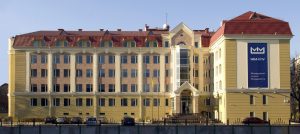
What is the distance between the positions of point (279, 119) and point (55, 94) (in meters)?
40.3

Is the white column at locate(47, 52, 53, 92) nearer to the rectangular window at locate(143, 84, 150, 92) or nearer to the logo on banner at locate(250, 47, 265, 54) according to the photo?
the rectangular window at locate(143, 84, 150, 92)

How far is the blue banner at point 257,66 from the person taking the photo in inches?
3775

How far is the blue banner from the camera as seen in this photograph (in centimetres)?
9588

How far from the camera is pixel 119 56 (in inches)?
4407

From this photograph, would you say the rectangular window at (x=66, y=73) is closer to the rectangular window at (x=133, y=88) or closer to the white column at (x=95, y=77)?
the white column at (x=95, y=77)

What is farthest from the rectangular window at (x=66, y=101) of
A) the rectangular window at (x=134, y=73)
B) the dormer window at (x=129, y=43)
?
the dormer window at (x=129, y=43)

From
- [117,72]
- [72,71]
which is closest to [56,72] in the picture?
[72,71]

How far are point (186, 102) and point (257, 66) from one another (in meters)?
17.4

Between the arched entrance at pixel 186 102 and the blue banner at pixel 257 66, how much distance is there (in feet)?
49.5

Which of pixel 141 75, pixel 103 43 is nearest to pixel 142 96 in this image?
pixel 141 75

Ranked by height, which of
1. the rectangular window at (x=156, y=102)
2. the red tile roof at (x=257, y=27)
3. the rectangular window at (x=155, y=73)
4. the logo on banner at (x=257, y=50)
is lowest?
the rectangular window at (x=156, y=102)

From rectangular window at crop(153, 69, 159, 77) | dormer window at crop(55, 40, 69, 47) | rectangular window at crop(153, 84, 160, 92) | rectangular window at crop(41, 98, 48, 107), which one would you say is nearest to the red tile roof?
rectangular window at crop(153, 69, 159, 77)

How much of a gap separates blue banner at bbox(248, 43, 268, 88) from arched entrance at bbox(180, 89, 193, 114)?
1510cm

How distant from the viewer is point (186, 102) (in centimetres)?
10838
